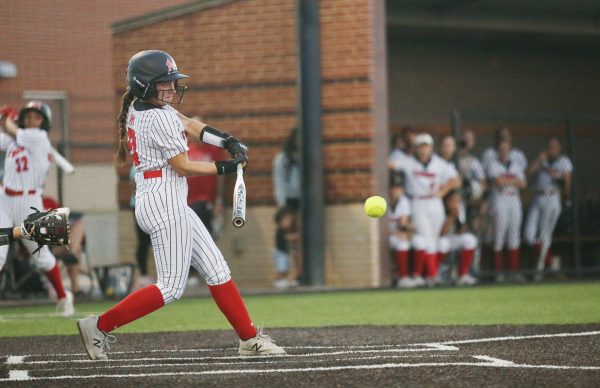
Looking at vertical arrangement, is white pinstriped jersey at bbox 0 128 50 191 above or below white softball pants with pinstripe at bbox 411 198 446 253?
above

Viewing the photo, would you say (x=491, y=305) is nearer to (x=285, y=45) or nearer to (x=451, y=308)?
(x=451, y=308)

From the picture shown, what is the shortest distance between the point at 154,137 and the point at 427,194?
896cm

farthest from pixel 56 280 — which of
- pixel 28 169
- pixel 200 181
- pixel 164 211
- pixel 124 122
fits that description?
pixel 164 211

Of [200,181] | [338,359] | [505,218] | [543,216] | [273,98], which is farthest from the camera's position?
[543,216]

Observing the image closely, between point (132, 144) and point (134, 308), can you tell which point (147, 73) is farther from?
point (134, 308)

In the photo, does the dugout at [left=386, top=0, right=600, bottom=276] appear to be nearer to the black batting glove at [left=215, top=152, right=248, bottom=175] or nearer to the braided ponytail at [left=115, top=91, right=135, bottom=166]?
the braided ponytail at [left=115, top=91, right=135, bottom=166]

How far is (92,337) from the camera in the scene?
780 cm

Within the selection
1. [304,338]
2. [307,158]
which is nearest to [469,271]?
[307,158]

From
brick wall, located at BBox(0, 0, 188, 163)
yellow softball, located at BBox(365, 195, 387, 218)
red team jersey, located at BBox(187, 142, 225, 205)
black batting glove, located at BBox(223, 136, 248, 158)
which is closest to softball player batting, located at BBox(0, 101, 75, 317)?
yellow softball, located at BBox(365, 195, 387, 218)

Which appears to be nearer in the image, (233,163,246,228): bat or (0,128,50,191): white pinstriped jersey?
(233,163,246,228): bat

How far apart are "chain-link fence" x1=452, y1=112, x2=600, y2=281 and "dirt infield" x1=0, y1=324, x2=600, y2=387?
26.5 feet

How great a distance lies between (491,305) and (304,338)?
383cm

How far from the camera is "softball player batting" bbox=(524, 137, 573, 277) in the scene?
18453mm

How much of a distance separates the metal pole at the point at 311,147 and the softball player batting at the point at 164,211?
8967mm
